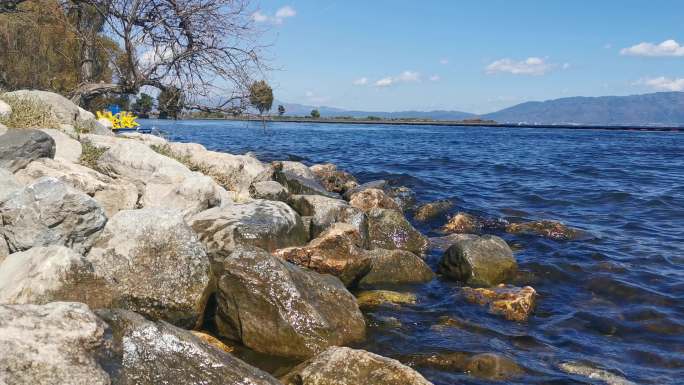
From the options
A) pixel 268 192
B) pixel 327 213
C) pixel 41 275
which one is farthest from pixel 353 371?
pixel 268 192

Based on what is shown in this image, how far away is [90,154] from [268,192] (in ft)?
11.7

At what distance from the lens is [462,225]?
13031mm

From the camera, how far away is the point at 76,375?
358 cm

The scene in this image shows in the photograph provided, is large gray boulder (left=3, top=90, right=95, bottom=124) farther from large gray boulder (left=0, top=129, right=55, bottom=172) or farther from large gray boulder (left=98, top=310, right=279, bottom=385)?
large gray boulder (left=98, top=310, right=279, bottom=385)

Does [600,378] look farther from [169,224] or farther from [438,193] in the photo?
[438,193]

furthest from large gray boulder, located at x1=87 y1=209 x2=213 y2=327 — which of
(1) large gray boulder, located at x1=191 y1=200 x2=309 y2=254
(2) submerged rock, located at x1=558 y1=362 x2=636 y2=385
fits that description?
(2) submerged rock, located at x1=558 y1=362 x2=636 y2=385

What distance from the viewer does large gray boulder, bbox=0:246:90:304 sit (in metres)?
4.92

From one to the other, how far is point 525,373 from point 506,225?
24.8 feet

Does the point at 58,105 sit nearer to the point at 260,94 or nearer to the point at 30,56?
the point at 260,94

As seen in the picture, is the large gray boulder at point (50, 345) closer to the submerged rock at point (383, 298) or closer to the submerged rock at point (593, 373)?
the submerged rock at point (383, 298)

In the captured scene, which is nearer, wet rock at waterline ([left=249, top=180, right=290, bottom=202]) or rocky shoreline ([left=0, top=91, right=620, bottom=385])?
rocky shoreline ([left=0, top=91, right=620, bottom=385])

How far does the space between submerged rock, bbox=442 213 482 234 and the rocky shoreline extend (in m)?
1.63

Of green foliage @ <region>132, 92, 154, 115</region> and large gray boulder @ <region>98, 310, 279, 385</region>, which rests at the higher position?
green foliage @ <region>132, 92, 154, 115</region>

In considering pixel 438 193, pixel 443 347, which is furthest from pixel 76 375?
pixel 438 193
